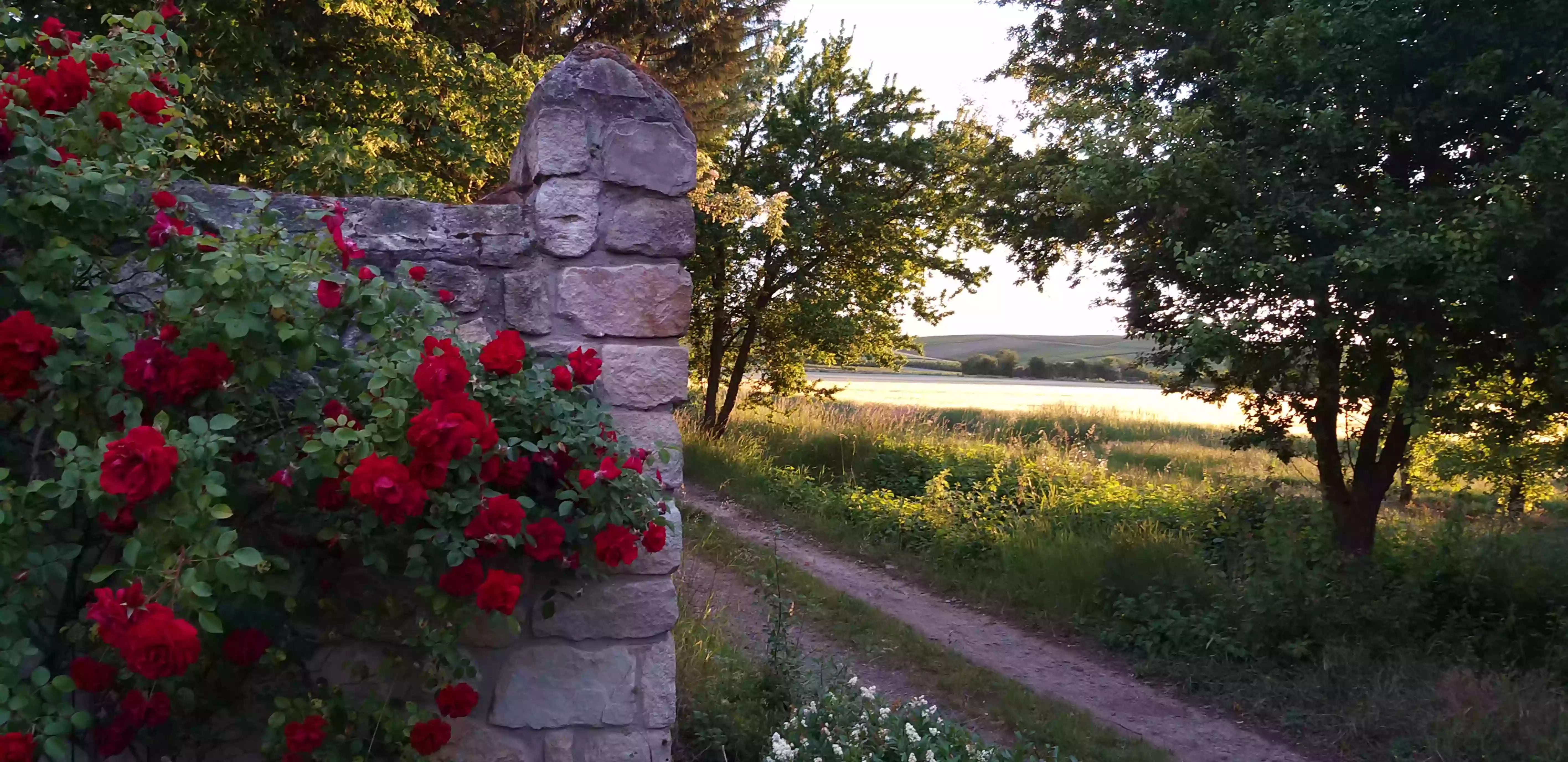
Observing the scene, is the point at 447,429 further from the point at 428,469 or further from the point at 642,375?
the point at 642,375

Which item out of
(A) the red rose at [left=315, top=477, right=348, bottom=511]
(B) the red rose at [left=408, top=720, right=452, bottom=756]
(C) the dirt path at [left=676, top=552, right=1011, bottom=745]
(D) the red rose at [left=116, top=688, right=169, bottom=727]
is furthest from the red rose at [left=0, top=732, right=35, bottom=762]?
(C) the dirt path at [left=676, top=552, right=1011, bottom=745]

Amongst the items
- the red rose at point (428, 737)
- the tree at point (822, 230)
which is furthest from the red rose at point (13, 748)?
the tree at point (822, 230)

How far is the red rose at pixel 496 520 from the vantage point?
2.10 metres

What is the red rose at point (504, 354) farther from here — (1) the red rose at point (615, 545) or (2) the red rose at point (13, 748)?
(2) the red rose at point (13, 748)

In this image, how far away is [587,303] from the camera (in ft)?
8.82

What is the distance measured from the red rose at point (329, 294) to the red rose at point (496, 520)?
0.57m

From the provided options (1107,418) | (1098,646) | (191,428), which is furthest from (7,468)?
(1107,418)

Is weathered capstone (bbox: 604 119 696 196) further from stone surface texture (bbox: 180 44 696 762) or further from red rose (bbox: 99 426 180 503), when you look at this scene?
red rose (bbox: 99 426 180 503)

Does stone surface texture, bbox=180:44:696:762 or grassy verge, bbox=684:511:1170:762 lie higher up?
stone surface texture, bbox=180:44:696:762

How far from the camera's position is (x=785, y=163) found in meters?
13.0

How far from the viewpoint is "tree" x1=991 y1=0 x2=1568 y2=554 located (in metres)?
4.38

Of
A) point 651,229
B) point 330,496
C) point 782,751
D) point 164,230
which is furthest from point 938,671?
point 164,230

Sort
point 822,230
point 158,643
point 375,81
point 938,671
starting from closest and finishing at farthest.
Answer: point 158,643, point 938,671, point 375,81, point 822,230

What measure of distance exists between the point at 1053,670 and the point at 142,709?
4824mm
